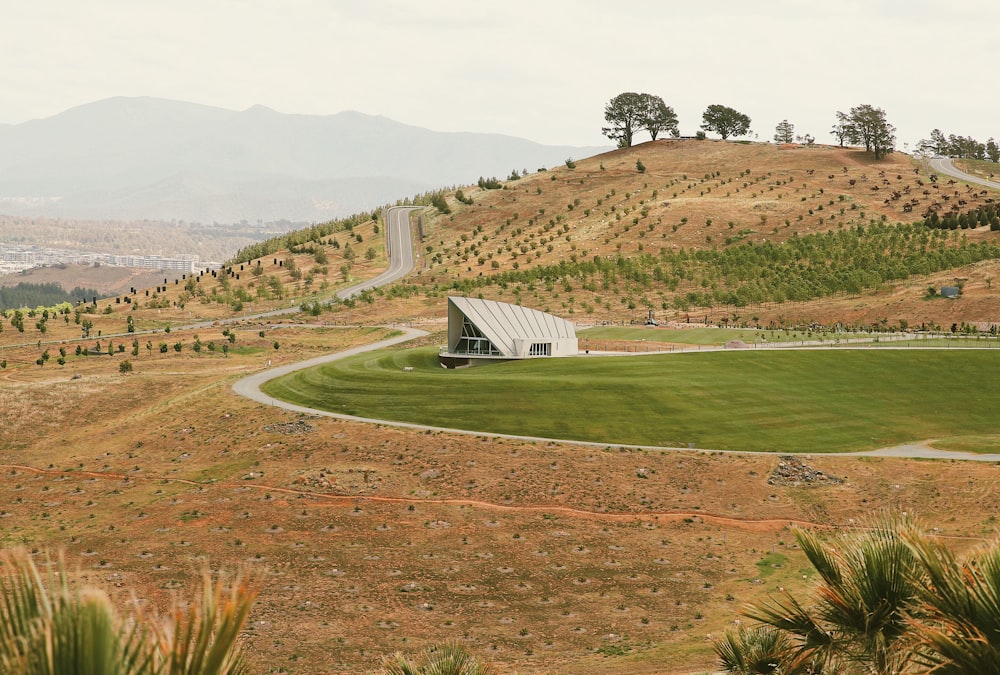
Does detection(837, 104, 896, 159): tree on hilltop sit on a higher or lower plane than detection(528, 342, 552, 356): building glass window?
higher

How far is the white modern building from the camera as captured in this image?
69.2m

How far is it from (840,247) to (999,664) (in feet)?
374

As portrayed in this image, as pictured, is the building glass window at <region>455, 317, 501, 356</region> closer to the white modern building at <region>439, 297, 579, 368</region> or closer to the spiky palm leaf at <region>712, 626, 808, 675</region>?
the white modern building at <region>439, 297, 579, 368</region>

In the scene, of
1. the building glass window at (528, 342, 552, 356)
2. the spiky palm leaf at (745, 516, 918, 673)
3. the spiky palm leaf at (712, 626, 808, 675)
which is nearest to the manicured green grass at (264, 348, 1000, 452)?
the building glass window at (528, 342, 552, 356)

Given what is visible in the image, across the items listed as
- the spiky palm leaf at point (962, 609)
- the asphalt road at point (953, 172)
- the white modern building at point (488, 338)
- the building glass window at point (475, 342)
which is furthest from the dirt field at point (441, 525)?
the asphalt road at point (953, 172)

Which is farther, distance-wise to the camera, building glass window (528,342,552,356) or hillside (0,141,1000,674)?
building glass window (528,342,552,356)

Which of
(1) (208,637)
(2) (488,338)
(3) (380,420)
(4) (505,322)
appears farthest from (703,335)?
(1) (208,637)

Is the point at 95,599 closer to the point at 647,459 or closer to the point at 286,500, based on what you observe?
the point at 286,500

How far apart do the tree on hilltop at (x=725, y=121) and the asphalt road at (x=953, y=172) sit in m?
37.0

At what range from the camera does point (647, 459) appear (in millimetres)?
48438

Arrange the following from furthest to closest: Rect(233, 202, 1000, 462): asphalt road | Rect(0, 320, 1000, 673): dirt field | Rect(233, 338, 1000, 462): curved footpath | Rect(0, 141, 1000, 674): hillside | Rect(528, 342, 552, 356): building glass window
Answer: Rect(528, 342, 552, 356): building glass window < Rect(233, 202, 1000, 462): asphalt road < Rect(233, 338, 1000, 462): curved footpath < Rect(0, 141, 1000, 674): hillside < Rect(0, 320, 1000, 673): dirt field

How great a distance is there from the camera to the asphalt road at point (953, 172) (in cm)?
14425

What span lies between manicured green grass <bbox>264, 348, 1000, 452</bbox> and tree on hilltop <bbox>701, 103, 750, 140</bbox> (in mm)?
132434

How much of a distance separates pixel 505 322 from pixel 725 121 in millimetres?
133959
